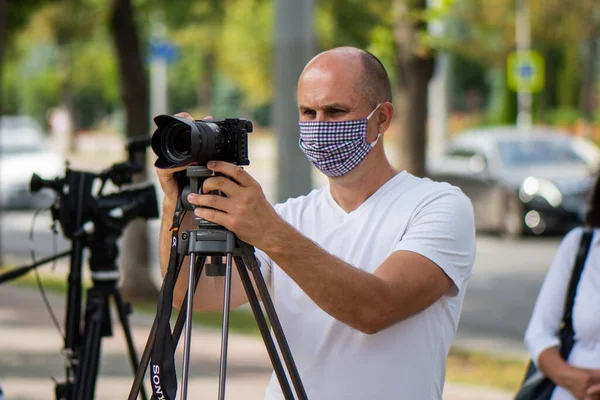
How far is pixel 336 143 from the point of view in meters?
2.80

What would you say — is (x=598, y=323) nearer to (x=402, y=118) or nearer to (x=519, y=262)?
(x=402, y=118)

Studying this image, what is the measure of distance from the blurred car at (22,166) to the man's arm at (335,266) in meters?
18.8

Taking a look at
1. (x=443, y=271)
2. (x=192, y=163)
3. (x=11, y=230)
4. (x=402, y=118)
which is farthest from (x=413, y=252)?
(x=11, y=230)

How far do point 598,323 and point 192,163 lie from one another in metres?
1.83

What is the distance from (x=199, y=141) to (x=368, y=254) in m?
0.63

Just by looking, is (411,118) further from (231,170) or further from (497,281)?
(231,170)

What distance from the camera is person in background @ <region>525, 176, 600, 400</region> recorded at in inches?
144

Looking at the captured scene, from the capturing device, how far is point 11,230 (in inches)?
738

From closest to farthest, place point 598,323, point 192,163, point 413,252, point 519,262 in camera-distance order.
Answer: point 192,163
point 413,252
point 598,323
point 519,262

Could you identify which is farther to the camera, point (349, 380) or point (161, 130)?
point (349, 380)

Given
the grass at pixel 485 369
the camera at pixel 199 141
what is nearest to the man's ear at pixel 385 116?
the camera at pixel 199 141

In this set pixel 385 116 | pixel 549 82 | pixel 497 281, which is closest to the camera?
pixel 385 116

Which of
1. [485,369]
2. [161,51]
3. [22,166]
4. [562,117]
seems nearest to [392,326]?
[485,369]

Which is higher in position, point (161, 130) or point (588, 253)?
point (161, 130)
